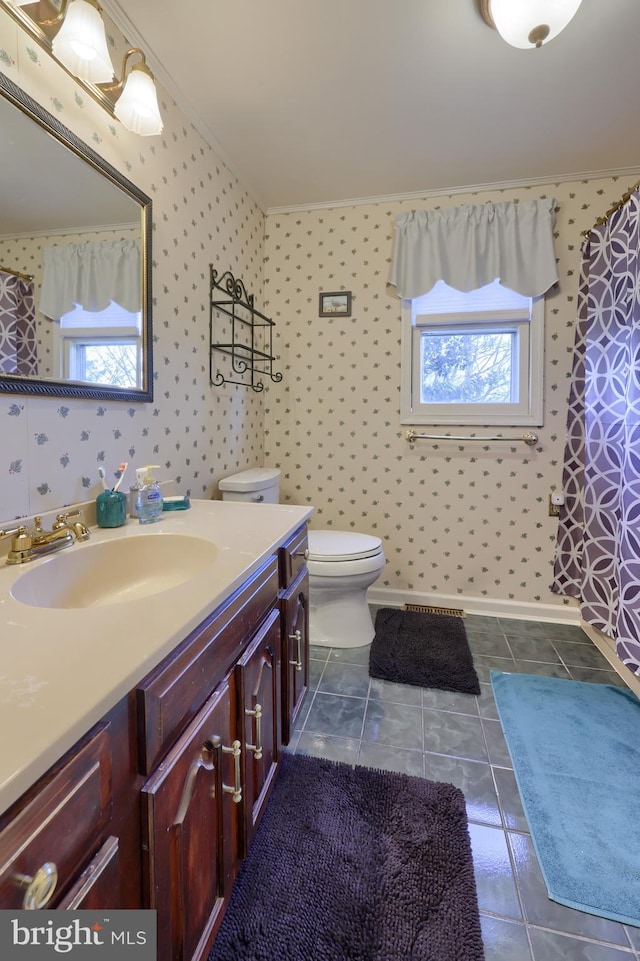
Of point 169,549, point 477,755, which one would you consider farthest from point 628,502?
point 169,549

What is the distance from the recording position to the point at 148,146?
4.98 ft

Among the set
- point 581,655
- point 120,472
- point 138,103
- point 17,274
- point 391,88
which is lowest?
point 581,655

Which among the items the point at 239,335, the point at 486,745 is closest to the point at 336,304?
the point at 239,335

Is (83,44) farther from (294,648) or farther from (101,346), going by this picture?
(294,648)

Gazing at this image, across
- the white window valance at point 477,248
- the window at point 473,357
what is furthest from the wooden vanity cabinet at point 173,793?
the white window valance at point 477,248

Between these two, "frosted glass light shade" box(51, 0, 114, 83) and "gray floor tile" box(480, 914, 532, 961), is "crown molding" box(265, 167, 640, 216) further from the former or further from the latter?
"gray floor tile" box(480, 914, 532, 961)

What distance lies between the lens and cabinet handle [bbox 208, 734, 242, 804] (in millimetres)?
812

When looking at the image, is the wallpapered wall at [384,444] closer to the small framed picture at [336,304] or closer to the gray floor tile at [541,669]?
the small framed picture at [336,304]

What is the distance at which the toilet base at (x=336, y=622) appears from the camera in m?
2.15

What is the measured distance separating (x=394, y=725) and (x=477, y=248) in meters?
2.31

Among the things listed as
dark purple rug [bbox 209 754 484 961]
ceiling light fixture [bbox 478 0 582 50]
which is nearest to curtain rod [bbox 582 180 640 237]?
ceiling light fixture [bbox 478 0 582 50]

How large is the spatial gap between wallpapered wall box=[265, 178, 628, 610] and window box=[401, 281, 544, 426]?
Answer: 7cm

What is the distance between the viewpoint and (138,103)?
4.17 feet

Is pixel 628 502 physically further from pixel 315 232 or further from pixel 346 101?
pixel 315 232
